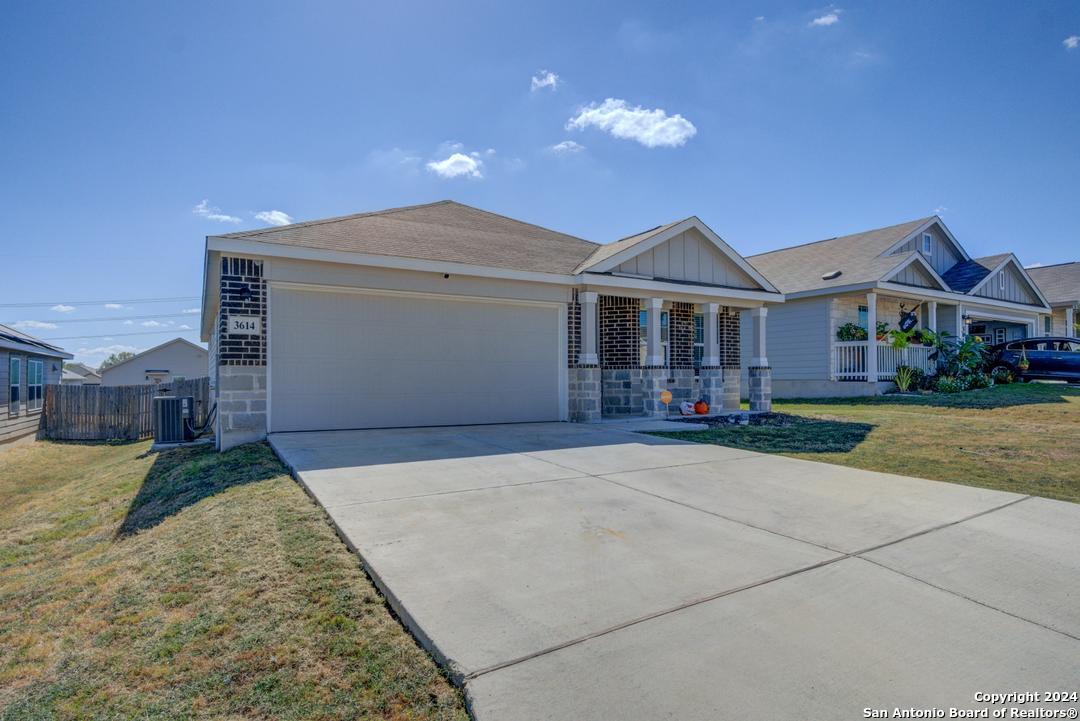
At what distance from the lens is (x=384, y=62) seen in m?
10.0

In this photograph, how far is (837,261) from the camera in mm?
18641

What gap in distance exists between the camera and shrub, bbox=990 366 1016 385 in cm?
1777

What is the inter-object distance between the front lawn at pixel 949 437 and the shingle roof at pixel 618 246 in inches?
162

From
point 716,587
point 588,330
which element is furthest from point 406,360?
point 716,587

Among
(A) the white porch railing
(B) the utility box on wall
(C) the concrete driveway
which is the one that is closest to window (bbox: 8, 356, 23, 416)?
(B) the utility box on wall

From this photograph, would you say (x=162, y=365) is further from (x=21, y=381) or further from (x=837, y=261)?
(x=837, y=261)

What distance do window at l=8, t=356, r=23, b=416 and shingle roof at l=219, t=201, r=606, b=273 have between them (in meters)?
13.0

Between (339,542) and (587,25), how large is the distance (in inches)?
420

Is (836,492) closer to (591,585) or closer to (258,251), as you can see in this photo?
(591,585)

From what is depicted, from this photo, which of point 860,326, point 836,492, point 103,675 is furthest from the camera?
point 860,326

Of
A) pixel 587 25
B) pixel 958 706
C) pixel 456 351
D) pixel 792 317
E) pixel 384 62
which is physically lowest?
pixel 958 706

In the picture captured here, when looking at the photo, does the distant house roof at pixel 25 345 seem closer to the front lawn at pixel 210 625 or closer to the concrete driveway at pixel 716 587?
the front lawn at pixel 210 625

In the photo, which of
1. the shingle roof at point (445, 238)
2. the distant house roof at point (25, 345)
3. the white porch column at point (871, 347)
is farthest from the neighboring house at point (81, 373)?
the white porch column at point (871, 347)

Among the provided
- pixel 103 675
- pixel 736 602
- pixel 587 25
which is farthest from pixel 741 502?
pixel 587 25
